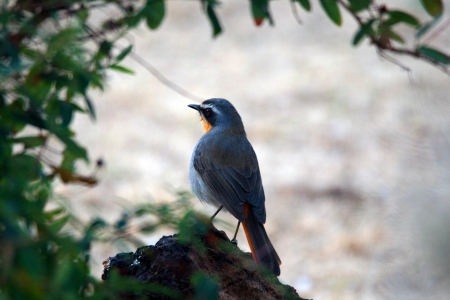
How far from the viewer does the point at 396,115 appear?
29.2 ft

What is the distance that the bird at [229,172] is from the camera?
3.98 metres

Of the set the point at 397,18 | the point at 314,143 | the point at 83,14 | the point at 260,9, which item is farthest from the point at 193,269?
the point at 314,143

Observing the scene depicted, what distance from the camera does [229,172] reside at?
438 cm

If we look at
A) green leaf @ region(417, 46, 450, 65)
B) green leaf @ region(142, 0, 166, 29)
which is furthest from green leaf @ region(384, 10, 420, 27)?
green leaf @ region(142, 0, 166, 29)

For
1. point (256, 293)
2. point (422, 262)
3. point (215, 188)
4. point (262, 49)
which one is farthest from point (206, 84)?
point (256, 293)

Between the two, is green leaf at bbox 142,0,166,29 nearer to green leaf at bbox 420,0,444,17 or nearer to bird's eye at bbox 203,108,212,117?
green leaf at bbox 420,0,444,17

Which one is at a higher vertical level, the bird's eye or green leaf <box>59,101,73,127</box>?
green leaf <box>59,101,73,127</box>

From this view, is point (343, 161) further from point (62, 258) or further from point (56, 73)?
point (62, 258)

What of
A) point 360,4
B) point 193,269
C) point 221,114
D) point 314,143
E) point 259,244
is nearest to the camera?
point 193,269

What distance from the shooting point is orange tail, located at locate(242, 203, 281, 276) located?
3377 mm

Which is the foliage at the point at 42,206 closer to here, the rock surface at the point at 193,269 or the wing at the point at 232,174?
the rock surface at the point at 193,269

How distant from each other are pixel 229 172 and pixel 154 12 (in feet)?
4.80

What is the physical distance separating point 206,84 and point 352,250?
439cm

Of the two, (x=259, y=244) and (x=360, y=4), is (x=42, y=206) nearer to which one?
(x=360, y=4)
